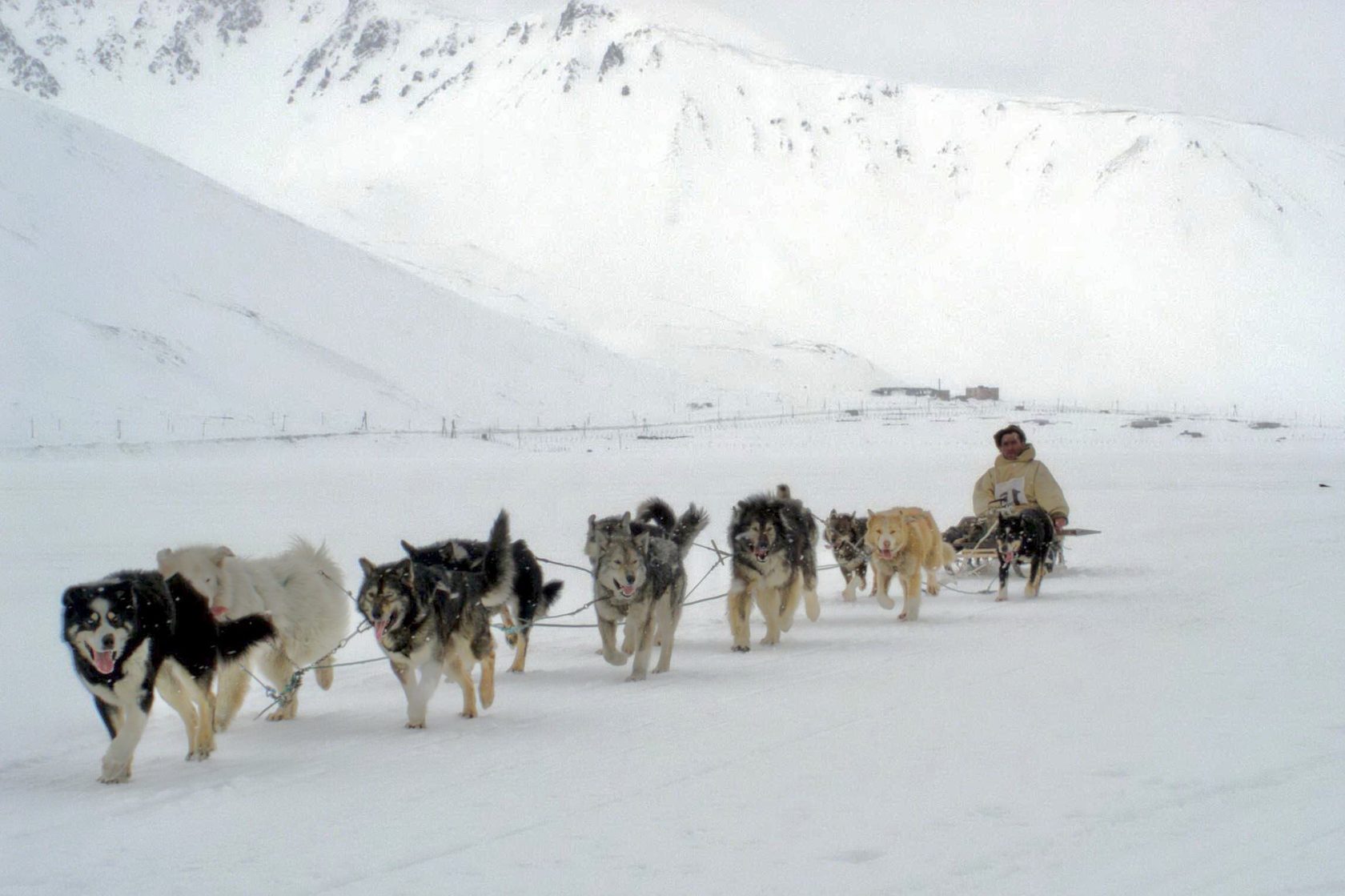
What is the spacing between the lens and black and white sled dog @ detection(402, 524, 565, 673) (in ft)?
23.9

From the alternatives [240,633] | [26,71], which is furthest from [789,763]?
[26,71]

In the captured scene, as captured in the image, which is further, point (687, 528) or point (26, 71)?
point (26, 71)

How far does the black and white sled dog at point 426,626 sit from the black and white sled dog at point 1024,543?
18.6ft

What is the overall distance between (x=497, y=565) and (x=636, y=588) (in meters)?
0.82

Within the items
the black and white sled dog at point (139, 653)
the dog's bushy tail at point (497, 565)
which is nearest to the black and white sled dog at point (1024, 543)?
the dog's bushy tail at point (497, 565)

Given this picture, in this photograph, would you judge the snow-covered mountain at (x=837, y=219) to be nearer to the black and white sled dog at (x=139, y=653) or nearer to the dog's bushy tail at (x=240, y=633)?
the dog's bushy tail at (x=240, y=633)

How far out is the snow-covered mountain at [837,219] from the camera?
88438 mm

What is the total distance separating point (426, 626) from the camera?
6242 mm

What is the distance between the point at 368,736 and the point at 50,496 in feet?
47.7

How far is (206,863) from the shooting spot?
422cm

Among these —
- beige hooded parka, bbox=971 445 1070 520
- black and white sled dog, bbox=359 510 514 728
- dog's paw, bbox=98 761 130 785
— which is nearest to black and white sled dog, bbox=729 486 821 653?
black and white sled dog, bbox=359 510 514 728

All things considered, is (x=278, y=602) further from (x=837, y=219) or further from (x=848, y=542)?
(x=837, y=219)

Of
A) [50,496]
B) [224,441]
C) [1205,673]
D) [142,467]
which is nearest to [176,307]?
[224,441]

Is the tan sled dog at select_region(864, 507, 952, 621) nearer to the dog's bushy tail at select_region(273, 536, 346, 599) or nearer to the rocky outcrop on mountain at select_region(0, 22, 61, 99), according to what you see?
the dog's bushy tail at select_region(273, 536, 346, 599)
